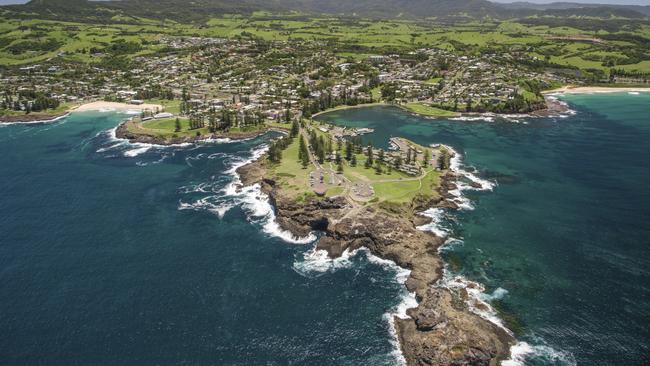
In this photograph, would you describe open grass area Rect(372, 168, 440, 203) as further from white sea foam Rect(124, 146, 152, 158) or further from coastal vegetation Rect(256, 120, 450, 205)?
white sea foam Rect(124, 146, 152, 158)

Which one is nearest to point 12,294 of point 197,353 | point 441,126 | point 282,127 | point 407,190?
point 197,353

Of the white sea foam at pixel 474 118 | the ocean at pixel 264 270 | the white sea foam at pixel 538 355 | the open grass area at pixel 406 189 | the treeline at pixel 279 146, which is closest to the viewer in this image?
the white sea foam at pixel 538 355

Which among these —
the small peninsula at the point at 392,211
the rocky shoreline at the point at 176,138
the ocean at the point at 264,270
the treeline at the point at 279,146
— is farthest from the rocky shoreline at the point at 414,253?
the rocky shoreline at the point at 176,138

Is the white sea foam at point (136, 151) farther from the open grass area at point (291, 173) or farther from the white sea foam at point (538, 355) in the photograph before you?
the white sea foam at point (538, 355)

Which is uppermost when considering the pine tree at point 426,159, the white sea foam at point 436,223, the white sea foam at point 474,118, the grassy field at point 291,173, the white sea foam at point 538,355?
the white sea foam at point 474,118

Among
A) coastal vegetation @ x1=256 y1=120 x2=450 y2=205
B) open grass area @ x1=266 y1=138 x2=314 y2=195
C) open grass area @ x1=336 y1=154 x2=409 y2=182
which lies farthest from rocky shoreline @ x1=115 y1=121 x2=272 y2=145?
open grass area @ x1=336 y1=154 x2=409 y2=182

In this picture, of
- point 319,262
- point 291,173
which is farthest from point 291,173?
point 319,262
